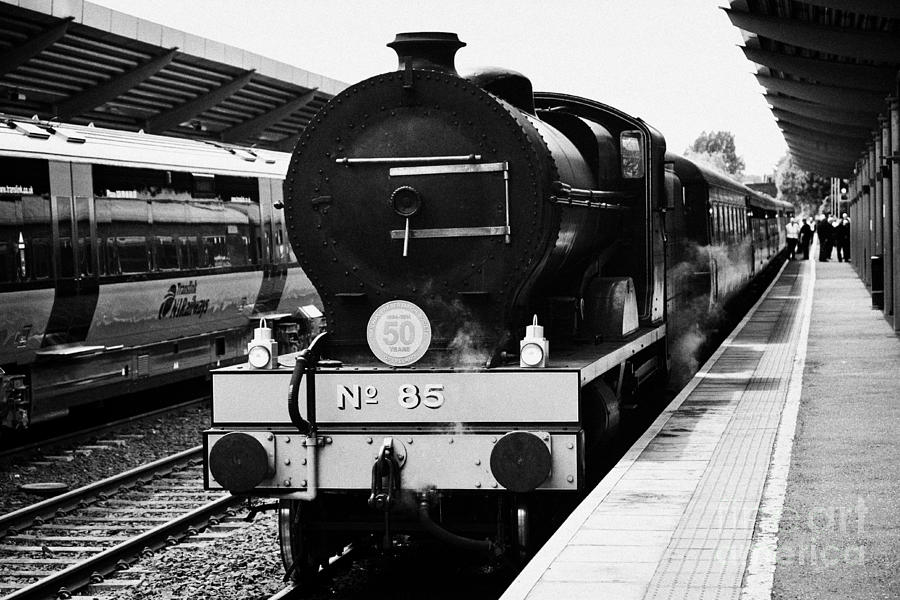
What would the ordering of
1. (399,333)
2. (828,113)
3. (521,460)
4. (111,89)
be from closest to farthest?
(521,460)
(399,333)
(111,89)
(828,113)

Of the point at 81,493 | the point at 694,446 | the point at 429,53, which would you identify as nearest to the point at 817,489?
the point at 694,446

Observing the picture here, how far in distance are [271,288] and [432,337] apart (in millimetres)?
10956

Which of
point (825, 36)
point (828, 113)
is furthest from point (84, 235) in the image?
point (828, 113)

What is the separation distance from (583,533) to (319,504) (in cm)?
166

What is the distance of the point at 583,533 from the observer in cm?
638

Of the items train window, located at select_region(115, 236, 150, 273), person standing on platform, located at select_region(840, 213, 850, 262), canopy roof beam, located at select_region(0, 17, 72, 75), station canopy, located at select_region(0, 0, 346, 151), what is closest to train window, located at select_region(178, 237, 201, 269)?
train window, located at select_region(115, 236, 150, 273)

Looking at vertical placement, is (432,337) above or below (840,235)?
below

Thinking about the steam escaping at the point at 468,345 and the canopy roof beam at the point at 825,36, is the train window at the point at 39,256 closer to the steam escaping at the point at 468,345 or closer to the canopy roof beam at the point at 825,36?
the steam escaping at the point at 468,345

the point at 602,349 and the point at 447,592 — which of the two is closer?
the point at 447,592

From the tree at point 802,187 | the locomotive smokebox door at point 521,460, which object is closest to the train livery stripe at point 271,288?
the locomotive smokebox door at point 521,460

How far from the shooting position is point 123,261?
1376cm

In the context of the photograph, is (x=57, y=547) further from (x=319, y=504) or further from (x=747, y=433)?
(x=747, y=433)

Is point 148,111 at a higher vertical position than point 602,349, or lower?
higher

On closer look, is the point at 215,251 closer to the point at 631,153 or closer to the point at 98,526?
the point at 98,526
